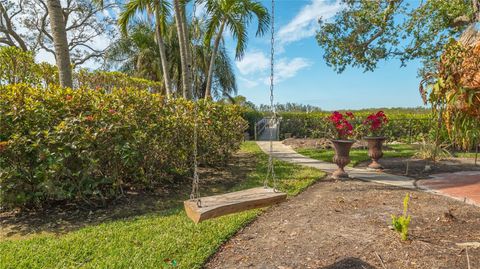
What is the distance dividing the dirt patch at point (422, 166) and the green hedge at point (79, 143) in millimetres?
5234

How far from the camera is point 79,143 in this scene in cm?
391

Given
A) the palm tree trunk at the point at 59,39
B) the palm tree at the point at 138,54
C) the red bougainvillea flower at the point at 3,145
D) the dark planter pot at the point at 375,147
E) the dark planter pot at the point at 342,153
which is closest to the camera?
the red bougainvillea flower at the point at 3,145

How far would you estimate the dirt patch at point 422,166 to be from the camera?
22.5ft

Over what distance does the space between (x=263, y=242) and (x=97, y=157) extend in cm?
259

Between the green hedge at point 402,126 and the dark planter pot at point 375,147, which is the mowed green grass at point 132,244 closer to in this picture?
the dark planter pot at point 375,147

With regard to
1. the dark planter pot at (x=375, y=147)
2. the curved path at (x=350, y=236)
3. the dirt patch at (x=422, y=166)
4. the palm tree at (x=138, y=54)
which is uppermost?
the palm tree at (x=138, y=54)

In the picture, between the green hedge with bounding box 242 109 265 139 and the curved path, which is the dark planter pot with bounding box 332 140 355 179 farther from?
the green hedge with bounding box 242 109 265 139

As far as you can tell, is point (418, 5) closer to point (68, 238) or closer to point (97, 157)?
point (97, 157)

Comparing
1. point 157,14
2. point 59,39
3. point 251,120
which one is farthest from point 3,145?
point 251,120

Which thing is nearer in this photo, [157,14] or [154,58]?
[157,14]

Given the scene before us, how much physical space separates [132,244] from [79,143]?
1655mm

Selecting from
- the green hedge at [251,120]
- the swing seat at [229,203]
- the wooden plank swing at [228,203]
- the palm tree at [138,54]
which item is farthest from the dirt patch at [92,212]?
the palm tree at [138,54]

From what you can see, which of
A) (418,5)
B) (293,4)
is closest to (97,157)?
(293,4)

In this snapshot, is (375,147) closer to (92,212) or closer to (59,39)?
(92,212)
